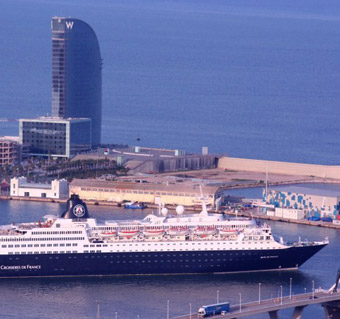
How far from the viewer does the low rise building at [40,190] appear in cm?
4878

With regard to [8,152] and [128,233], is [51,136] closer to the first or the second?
[8,152]

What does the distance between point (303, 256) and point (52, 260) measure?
595cm

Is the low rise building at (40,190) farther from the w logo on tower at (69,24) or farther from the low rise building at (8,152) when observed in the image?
the w logo on tower at (69,24)

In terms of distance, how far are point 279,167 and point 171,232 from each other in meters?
17.6

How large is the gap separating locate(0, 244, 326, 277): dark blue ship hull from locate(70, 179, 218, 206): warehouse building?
9.71 metres

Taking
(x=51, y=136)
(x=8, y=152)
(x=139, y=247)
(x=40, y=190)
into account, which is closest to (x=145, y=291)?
(x=139, y=247)

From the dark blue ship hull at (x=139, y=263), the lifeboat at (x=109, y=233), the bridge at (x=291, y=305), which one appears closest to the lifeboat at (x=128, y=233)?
the lifeboat at (x=109, y=233)

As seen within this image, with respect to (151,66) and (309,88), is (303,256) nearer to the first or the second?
(309,88)

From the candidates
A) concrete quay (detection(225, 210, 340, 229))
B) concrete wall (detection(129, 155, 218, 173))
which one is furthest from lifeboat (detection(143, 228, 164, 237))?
concrete wall (detection(129, 155, 218, 173))

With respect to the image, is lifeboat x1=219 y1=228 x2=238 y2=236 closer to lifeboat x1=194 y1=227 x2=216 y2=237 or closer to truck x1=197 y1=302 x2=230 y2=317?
lifeboat x1=194 y1=227 x2=216 y2=237

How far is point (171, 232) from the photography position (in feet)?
121

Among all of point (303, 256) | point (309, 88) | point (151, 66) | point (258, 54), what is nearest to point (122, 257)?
point (303, 256)

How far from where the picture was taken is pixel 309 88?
8981 cm

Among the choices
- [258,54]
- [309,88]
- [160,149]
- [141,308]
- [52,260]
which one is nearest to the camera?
[141,308]
